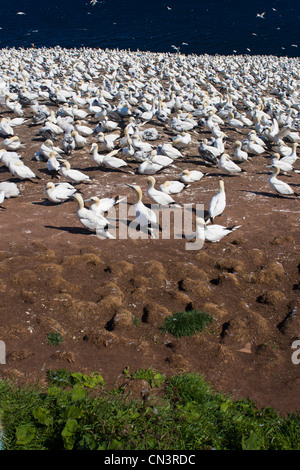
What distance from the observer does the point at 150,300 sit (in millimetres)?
7434

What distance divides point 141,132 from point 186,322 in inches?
478

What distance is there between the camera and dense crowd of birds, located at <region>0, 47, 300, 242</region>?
1178 cm

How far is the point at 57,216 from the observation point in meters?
11.2

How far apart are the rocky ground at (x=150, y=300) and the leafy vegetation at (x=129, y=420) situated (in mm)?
354

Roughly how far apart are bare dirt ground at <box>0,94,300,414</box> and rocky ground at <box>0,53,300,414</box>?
0.02 meters

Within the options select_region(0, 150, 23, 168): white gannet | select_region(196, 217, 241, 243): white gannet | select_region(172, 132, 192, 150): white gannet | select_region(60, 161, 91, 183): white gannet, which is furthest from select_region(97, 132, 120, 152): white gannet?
select_region(196, 217, 241, 243): white gannet

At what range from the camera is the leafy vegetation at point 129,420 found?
4.32 m

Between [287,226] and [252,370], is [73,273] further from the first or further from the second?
[287,226]

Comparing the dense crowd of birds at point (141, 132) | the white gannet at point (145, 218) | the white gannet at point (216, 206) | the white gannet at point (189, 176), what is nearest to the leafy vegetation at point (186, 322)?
the dense crowd of birds at point (141, 132)

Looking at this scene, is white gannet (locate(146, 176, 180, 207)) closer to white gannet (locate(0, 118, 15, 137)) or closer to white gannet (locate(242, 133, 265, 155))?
white gannet (locate(242, 133, 265, 155))

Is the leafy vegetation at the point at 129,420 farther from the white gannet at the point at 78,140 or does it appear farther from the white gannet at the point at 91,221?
the white gannet at the point at 78,140

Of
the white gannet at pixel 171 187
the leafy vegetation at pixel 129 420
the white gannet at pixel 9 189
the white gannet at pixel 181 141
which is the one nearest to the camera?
the leafy vegetation at pixel 129 420

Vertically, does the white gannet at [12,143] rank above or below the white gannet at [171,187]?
above

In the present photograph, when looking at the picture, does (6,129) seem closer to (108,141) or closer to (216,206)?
(108,141)
